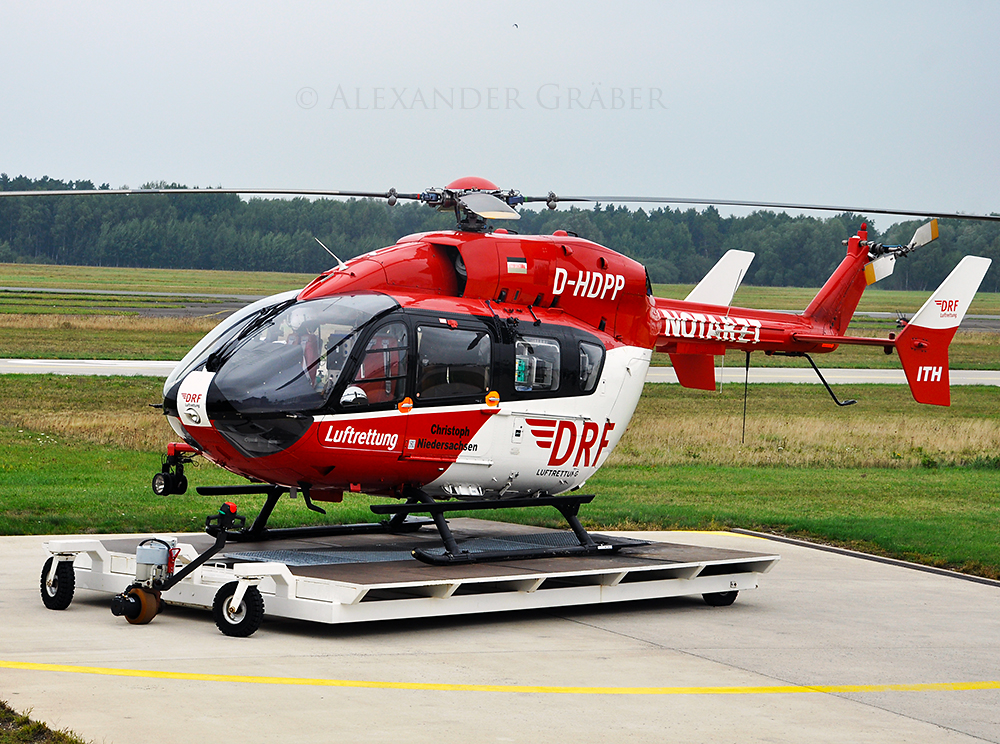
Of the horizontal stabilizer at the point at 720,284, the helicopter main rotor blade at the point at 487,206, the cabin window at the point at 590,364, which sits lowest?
the cabin window at the point at 590,364

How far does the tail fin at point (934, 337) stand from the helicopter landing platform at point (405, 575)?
4546 millimetres

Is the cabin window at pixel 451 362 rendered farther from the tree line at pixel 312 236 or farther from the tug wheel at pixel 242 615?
the tree line at pixel 312 236

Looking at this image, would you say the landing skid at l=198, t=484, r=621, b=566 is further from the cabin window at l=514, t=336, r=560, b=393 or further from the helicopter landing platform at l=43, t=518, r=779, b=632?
the cabin window at l=514, t=336, r=560, b=393

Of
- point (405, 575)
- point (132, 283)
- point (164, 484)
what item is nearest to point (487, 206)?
point (405, 575)

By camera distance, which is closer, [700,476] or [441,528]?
[441,528]

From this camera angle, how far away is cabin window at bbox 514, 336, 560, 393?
38.0 ft

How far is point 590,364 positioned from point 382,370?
255 centimetres

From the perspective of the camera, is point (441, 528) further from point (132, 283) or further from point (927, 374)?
point (132, 283)

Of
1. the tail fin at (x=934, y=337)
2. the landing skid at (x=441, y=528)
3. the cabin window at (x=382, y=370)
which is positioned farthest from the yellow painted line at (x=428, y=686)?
the tail fin at (x=934, y=337)

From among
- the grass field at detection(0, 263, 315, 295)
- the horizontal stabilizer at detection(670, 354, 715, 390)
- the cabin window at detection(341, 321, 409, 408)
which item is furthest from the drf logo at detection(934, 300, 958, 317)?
the grass field at detection(0, 263, 315, 295)

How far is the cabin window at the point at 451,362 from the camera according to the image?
10820 mm

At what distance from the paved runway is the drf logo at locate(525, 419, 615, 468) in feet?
5.07

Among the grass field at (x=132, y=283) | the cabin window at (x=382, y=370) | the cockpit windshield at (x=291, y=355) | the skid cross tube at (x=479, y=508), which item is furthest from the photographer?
the grass field at (x=132, y=283)

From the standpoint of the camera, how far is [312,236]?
83.3m
